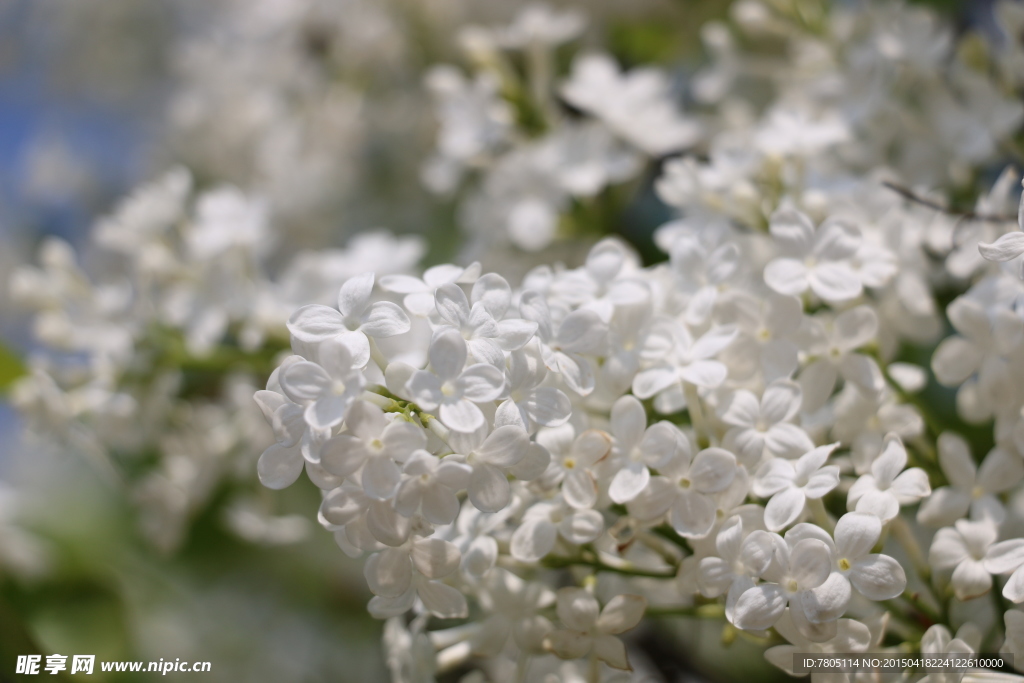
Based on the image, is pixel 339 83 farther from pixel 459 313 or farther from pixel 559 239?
pixel 459 313

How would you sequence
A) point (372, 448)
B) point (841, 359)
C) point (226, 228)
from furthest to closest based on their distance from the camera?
point (226, 228), point (841, 359), point (372, 448)

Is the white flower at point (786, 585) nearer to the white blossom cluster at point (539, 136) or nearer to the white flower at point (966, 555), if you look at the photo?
the white flower at point (966, 555)

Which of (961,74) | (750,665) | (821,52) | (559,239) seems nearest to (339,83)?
(559,239)

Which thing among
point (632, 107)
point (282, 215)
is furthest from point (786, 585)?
point (282, 215)

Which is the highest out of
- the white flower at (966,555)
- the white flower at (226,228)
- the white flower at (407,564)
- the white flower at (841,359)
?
the white flower at (841,359)

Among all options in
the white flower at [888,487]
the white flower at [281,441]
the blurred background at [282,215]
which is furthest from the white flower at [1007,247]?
the blurred background at [282,215]

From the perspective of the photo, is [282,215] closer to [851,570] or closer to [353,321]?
[353,321]

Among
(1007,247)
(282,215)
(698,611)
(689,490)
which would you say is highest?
(1007,247)
